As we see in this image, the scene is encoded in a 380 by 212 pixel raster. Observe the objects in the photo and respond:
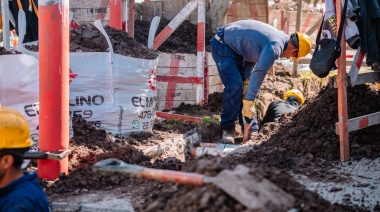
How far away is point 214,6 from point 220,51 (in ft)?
11.6

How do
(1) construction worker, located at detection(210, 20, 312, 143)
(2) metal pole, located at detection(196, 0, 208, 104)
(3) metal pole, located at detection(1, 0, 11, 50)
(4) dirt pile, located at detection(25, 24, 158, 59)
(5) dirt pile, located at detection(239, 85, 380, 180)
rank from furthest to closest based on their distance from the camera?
(2) metal pole, located at detection(196, 0, 208, 104)
(1) construction worker, located at detection(210, 20, 312, 143)
(3) metal pole, located at detection(1, 0, 11, 50)
(4) dirt pile, located at detection(25, 24, 158, 59)
(5) dirt pile, located at detection(239, 85, 380, 180)

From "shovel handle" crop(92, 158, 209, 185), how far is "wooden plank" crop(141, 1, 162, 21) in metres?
9.14

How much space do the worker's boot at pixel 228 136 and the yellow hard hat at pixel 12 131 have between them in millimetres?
5130

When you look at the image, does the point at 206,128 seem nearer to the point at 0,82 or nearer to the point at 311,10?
the point at 0,82

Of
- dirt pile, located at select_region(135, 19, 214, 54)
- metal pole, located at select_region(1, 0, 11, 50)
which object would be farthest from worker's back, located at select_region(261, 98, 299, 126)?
metal pole, located at select_region(1, 0, 11, 50)

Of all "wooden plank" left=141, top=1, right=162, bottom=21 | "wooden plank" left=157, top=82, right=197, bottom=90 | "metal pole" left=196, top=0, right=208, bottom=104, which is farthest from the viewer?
"wooden plank" left=141, top=1, right=162, bottom=21

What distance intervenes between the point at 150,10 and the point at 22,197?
31.8 ft

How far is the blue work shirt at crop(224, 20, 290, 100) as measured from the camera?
762cm

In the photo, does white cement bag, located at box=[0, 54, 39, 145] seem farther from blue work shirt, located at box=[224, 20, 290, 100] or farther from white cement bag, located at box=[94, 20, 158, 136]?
blue work shirt, located at box=[224, 20, 290, 100]

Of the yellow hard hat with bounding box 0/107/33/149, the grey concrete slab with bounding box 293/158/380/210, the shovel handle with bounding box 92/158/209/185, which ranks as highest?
the yellow hard hat with bounding box 0/107/33/149

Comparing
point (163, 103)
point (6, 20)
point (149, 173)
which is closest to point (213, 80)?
point (163, 103)

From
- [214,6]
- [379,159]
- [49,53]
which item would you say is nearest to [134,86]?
[49,53]

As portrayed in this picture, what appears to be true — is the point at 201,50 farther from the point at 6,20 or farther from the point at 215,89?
the point at 6,20

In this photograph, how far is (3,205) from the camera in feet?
10.6
